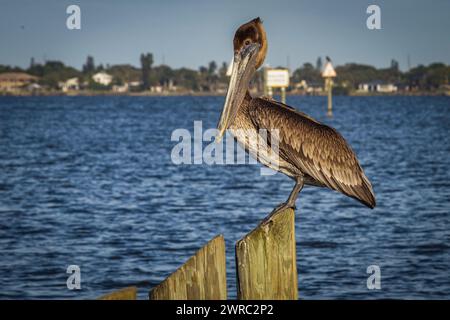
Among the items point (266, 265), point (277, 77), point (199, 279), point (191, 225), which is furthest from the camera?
point (277, 77)

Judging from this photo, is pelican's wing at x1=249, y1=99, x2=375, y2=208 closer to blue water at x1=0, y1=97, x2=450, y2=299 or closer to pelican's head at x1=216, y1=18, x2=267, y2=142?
pelican's head at x1=216, y1=18, x2=267, y2=142

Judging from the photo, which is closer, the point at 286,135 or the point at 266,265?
the point at 266,265

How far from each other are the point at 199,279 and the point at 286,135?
2284 mm

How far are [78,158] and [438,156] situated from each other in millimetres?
15137

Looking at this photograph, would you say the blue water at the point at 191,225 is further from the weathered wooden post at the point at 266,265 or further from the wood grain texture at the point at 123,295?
the wood grain texture at the point at 123,295

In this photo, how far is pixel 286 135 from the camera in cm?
615

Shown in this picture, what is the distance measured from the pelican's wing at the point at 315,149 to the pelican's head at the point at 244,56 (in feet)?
0.66

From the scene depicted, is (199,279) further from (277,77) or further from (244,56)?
(277,77)

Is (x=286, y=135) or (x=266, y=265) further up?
(x=286, y=135)

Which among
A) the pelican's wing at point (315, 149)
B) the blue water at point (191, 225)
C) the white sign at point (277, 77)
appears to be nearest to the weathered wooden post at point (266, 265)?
the pelican's wing at point (315, 149)

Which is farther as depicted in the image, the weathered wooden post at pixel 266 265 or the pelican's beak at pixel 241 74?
the pelican's beak at pixel 241 74

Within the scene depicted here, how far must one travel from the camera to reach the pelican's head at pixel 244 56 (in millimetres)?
5820

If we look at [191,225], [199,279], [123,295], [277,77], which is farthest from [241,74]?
[277,77]
